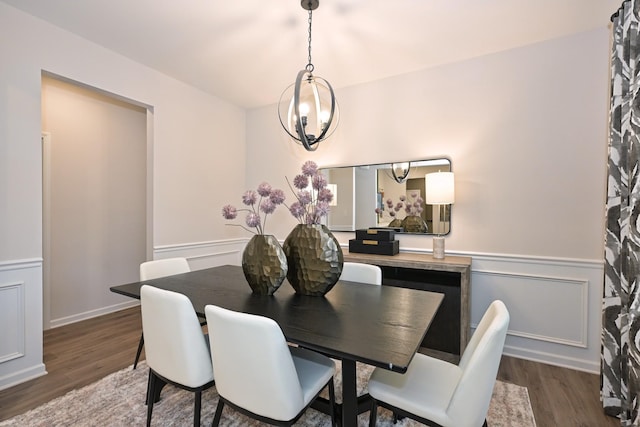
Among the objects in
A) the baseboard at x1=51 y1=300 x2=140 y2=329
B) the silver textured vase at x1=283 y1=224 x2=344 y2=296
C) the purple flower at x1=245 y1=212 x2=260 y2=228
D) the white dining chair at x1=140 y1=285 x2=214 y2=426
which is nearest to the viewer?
the white dining chair at x1=140 y1=285 x2=214 y2=426

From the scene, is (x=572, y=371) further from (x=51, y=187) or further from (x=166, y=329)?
(x=51, y=187)

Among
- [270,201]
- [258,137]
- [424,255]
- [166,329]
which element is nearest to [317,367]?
[166,329]

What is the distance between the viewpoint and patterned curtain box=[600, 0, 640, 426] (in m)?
1.63

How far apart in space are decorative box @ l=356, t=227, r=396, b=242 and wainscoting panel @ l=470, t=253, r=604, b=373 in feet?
2.55

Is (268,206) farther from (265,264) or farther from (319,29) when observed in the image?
(319,29)

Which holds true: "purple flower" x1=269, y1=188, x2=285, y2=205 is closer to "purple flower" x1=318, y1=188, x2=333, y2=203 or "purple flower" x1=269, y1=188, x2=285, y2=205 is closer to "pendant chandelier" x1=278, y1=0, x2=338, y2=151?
"purple flower" x1=318, y1=188, x2=333, y2=203

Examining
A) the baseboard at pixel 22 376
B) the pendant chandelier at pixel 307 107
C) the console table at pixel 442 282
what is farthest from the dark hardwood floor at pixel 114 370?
the pendant chandelier at pixel 307 107

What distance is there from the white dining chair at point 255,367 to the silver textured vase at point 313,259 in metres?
0.51

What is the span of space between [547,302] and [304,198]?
7.53ft

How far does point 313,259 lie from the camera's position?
164cm

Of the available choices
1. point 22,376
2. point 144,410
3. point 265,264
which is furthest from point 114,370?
point 265,264

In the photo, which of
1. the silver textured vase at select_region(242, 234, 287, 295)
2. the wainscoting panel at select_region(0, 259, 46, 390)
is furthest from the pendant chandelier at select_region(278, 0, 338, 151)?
the wainscoting panel at select_region(0, 259, 46, 390)

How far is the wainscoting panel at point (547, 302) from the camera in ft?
7.79

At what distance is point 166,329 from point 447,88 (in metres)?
2.99
